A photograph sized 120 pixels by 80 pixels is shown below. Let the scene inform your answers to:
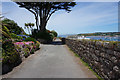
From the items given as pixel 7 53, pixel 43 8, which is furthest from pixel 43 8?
pixel 7 53

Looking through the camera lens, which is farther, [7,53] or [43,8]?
[43,8]

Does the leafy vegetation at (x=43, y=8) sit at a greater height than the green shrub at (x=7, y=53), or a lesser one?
greater

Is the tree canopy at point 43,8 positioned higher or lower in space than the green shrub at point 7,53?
higher

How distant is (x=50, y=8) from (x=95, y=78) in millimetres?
21239

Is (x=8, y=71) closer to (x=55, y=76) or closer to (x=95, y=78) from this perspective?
(x=55, y=76)

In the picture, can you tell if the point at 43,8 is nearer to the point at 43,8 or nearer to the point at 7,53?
the point at 43,8

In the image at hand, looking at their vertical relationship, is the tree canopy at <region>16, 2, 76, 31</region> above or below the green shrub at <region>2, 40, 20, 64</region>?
above

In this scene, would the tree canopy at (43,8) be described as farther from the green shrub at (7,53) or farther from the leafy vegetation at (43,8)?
the green shrub at (7,53)

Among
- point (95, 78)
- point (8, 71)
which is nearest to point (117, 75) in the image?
point (95, 78)

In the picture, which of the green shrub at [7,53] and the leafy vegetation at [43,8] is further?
the leafy vegetation at [43,8]

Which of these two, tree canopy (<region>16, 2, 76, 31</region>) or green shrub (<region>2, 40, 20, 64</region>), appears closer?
green shrub (<region>2, 40, 20, 64</region>)

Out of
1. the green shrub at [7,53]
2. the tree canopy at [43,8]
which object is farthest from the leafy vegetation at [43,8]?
the green shrub at [7,53]

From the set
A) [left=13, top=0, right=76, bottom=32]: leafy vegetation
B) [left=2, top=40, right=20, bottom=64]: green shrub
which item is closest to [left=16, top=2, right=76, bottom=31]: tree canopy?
[left=13, top=0, right=76, bottom=32]: leafy vegetation

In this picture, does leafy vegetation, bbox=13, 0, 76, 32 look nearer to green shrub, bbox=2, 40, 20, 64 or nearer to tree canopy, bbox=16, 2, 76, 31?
tree canopy, bbox=16, 2, 76, 31
